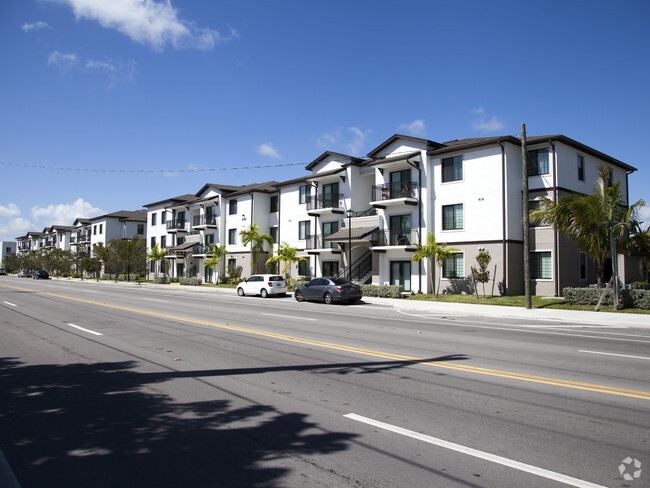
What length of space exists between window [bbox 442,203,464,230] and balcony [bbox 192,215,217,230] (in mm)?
27197

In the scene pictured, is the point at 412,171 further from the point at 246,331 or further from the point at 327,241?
the point at 246,331

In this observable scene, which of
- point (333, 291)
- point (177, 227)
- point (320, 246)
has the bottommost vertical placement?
point (333, 291)

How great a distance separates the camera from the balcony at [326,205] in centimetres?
3544

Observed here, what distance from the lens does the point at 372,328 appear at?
46.4ft

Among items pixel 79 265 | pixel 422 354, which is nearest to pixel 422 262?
pixel 422 354

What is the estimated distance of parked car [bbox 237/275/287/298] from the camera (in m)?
30.8

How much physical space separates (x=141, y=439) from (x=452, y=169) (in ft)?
88.5

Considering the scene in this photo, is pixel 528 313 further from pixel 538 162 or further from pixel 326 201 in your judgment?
pixel 326 201

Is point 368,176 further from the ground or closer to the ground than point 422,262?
further from the ground

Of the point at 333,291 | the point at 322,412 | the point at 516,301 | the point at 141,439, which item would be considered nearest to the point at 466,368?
the point at 322,412

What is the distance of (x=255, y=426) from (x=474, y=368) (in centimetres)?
460

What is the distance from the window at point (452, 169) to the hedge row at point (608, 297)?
32.7ft

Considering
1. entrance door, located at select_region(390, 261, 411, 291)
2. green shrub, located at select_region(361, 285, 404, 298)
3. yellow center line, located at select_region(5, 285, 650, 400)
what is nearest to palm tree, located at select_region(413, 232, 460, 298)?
green shrub, located at select_region(361, 285, 404, 298)

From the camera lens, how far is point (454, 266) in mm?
28594
